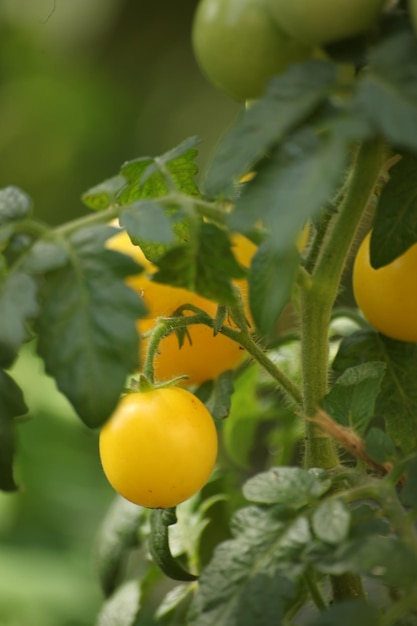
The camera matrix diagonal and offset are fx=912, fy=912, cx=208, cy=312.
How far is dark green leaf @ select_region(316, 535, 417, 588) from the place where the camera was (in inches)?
14.4

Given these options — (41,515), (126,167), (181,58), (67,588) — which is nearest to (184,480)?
(126,167)

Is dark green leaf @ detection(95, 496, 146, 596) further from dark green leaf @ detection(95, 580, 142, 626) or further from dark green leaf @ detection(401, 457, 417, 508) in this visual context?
dark green leaf @ detection(401, 457, 417, 508)

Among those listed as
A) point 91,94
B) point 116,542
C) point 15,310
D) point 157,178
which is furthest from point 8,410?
point 91,94

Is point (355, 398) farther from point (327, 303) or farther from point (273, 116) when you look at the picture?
point (273, 116)

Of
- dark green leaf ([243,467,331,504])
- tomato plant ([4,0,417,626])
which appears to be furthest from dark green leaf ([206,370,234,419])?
dark green leaf ([243,467,331,504])

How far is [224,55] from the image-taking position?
16.5 inches

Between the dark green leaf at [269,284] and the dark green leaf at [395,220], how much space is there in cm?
8

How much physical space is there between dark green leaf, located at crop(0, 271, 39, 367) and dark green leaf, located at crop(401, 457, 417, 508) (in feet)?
0.58

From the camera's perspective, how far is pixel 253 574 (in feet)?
1.31

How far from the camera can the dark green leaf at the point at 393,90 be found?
341mm

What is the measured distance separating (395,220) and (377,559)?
0.58 feet

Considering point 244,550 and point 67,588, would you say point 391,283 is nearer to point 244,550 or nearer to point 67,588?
point 244,550

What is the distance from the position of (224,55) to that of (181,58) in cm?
229

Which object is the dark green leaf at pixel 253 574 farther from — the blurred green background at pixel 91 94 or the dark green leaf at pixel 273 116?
the blurred green background at pixel 91 94
